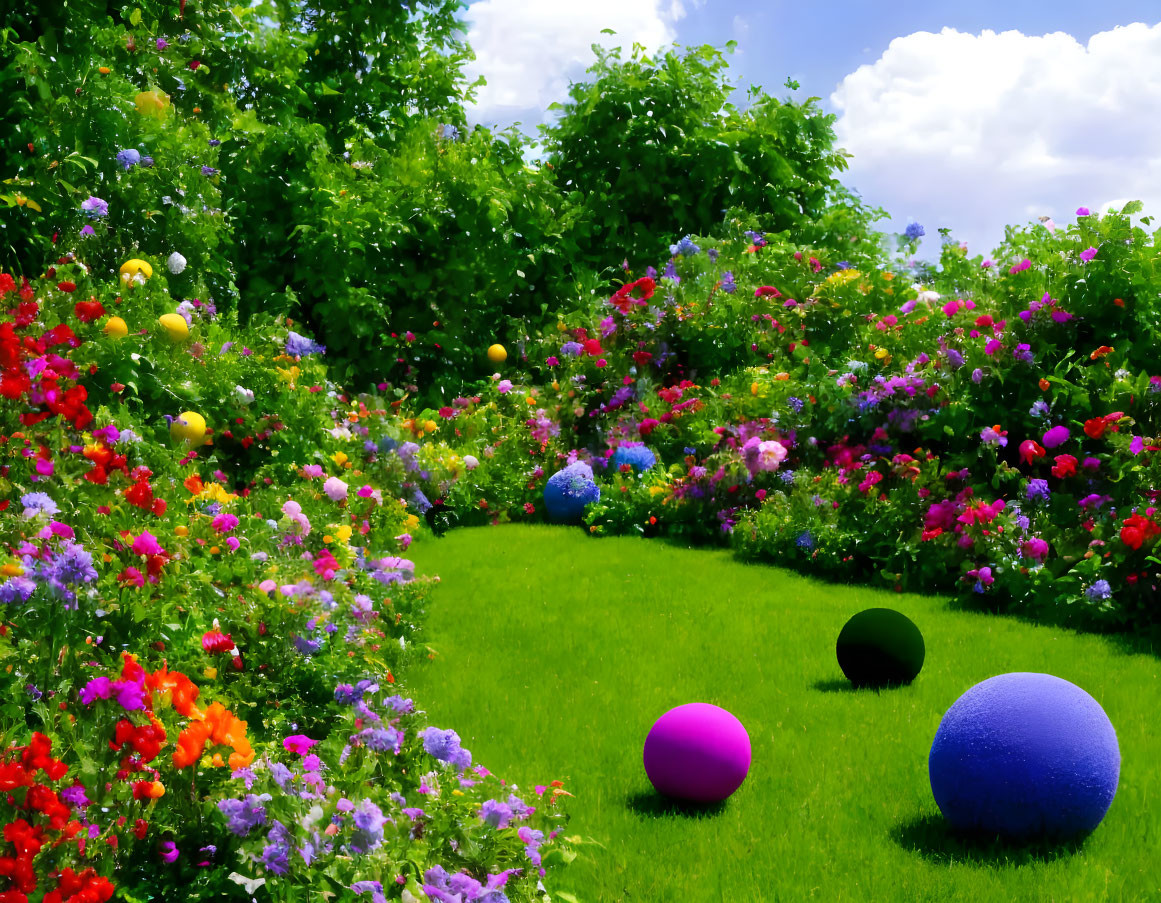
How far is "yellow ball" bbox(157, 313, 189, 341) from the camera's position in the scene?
726cm

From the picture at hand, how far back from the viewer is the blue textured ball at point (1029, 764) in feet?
11.5

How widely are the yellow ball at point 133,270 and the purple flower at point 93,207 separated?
0.40m

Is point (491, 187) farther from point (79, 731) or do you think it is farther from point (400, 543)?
point (79, 731)

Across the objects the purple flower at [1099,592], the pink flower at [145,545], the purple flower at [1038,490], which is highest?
the purple flower at [1038,490]

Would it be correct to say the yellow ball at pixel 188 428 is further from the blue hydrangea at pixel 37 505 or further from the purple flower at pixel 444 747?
the purple flower at pixel 444 747

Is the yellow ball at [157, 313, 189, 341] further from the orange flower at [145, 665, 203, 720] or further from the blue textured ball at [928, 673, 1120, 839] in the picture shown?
the blue textured ball at [928, 673, 1120, 839]

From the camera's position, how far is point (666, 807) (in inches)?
162

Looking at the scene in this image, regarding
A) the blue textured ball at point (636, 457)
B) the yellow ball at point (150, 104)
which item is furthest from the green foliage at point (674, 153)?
the yellow ball at point (150, 104)

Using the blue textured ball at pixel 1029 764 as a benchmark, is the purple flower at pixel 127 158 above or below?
above

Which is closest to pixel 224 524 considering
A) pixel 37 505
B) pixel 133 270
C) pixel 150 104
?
pixel 37 505

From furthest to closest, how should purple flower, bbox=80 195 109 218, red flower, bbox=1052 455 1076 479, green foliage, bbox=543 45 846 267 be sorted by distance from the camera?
green foliage, bbox=543 45 846 267
purple flower, bbox=80 195 109 218
red flower, bbox=1052 455 1076 479

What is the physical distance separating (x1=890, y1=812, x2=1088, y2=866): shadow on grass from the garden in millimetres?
15

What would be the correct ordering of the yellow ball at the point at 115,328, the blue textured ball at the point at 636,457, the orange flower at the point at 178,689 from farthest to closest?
the blue textured ball at the point at 636,457 → the yellow ball at the point at 115,328 → the orange flower at the point at 178,689

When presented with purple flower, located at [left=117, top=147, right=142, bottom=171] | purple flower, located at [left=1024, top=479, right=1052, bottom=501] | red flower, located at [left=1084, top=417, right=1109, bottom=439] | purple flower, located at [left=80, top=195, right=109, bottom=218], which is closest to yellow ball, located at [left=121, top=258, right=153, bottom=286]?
purple flower, located at [left=80, top=195, right=109, bottom=218]
